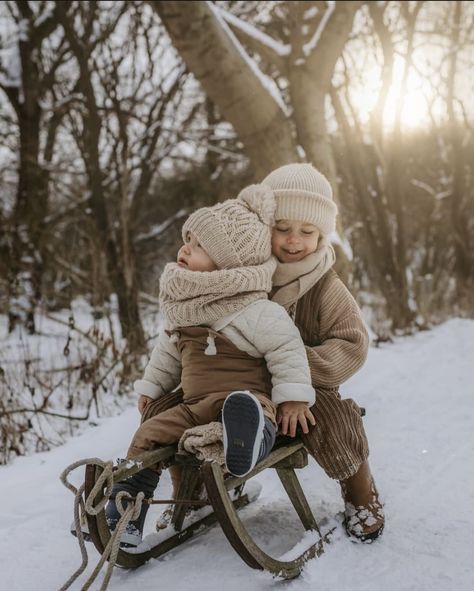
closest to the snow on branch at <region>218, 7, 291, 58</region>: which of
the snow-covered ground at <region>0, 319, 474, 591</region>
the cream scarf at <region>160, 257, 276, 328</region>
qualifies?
the snow-covered ground at <region>0, 319, 474, 591</region>

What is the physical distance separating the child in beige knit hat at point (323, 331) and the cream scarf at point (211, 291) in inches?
8.0

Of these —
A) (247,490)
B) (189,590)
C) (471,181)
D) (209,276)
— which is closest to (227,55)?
(209,276)

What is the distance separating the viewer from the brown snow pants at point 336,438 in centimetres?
207

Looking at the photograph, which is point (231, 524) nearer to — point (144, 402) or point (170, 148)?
point (144, 402)

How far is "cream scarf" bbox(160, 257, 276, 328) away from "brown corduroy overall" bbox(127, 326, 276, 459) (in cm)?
7

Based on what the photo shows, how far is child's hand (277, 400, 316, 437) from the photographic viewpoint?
2035 mm

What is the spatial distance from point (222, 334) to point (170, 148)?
350 inches

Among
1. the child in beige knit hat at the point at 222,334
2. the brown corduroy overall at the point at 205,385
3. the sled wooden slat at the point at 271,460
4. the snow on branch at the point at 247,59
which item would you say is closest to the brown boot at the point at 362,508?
the sled wooden slat at the point at 271,460

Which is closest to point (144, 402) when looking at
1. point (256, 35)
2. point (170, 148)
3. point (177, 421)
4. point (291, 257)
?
point (177, 421)

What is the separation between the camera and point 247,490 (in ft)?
8.50

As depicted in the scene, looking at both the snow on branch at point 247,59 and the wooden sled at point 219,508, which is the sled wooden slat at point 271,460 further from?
the snow on branch at point 247,59

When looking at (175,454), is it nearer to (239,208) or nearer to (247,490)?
(247,490)

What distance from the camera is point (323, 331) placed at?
7.69 ft

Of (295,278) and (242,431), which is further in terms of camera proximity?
(295,278)
